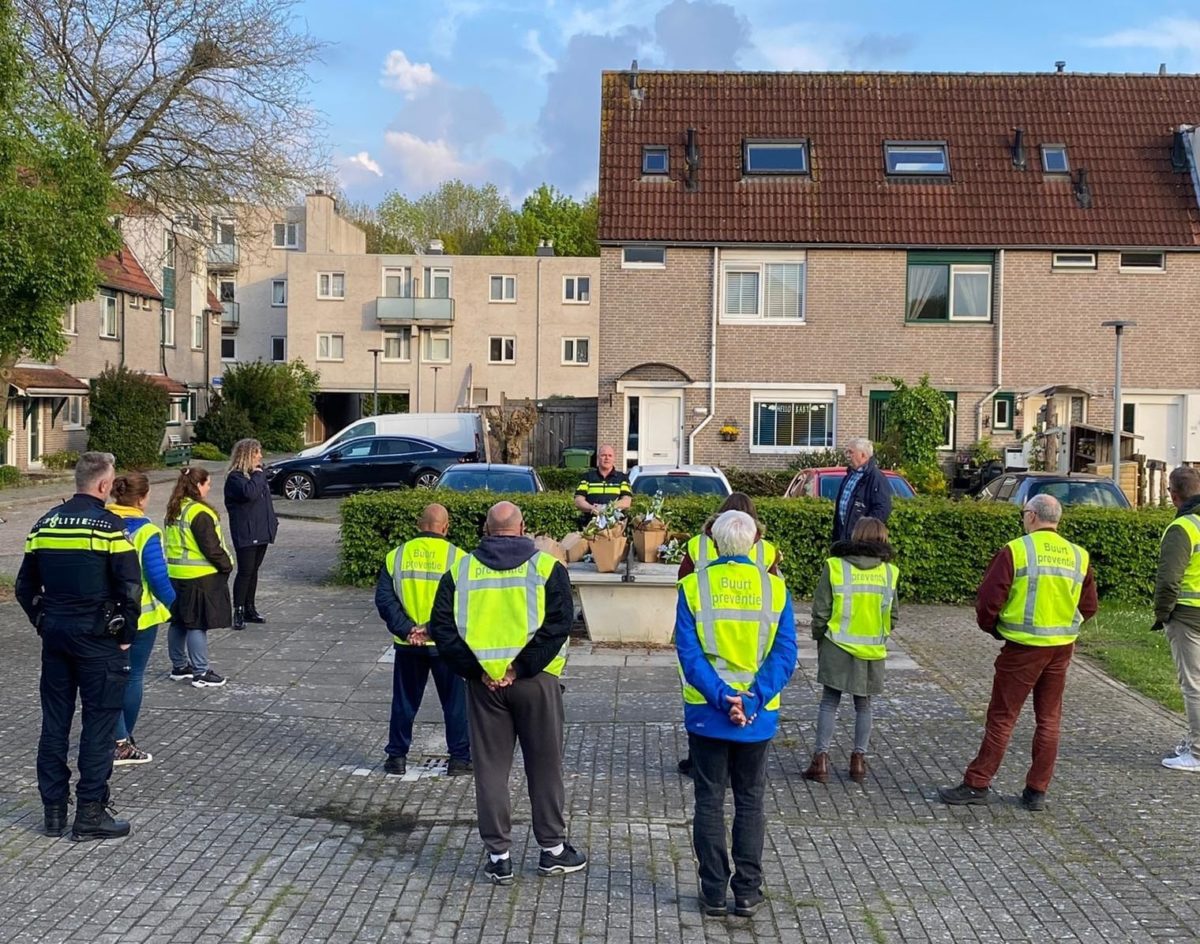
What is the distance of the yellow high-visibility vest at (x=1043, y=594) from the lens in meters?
7.11

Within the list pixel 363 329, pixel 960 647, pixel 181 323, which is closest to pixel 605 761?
pixel 960 647

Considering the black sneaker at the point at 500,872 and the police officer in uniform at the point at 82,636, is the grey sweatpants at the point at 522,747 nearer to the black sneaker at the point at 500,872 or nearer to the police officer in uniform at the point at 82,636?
the black sneaker at the point at 500,872

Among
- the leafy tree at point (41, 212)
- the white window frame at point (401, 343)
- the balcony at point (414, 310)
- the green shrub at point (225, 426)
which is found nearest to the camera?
the leafy tree at point (41, 212)

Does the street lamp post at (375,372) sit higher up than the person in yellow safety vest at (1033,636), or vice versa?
the street lamp post at (375,372)

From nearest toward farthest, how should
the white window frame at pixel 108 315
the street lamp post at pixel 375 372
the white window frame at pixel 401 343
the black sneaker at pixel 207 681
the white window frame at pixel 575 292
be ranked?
1. the black sneaker at pixel 207 681
2. the white window frame at pixel 108 315
3. the street lamp post at pixel 375 372
4. the white window frame at pixel 575 292
5. the white window frame at pixel 401 343

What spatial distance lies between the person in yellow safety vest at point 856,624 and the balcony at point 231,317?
58744 millimetres

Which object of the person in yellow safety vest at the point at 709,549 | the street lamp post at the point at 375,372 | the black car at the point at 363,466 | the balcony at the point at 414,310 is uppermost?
the balcony at the point at 414,310

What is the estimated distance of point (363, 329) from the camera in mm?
54625

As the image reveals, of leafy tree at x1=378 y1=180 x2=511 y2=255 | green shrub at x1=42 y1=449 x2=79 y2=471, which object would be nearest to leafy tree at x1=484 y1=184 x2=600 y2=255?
leafy tree at x1=378 y1=180 x2=511 y2=255

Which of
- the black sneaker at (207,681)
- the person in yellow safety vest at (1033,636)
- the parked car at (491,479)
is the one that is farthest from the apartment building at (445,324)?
the person in yellow safety vest at (1033,636)

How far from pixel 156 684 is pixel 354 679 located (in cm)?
154

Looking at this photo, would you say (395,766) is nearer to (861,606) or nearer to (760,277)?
(861,606)

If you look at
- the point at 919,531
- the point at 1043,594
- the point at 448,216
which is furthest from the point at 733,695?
the point at 448,216

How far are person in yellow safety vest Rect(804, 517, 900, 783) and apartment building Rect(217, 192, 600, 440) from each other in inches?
1808
